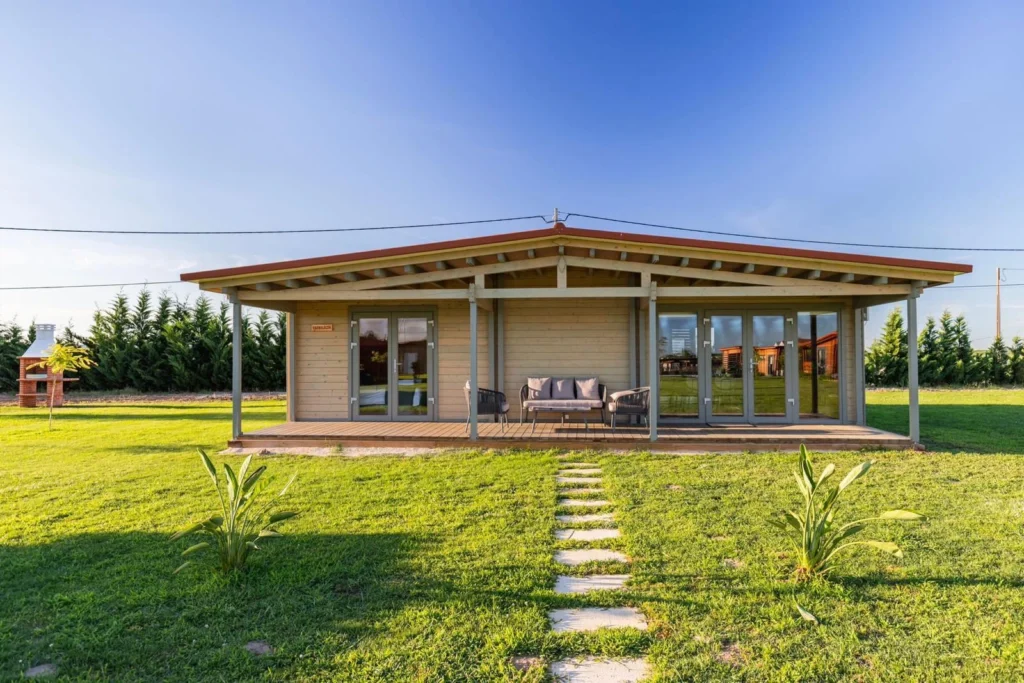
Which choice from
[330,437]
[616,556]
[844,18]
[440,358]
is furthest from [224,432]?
[844,18]

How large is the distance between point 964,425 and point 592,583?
912 centimetres

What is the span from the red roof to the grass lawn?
7.95 feet

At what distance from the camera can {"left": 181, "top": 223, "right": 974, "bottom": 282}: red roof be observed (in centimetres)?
592

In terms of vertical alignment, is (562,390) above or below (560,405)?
above

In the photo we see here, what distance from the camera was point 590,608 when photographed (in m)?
2.40

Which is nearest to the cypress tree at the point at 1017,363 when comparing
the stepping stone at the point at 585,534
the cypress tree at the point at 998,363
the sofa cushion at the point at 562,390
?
the cypress tree at the point at 998,363

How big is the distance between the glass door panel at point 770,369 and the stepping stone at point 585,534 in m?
5.42

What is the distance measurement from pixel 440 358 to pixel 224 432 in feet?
12.2

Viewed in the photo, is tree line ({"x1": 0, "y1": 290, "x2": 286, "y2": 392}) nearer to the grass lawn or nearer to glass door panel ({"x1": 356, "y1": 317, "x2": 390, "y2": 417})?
glass door panel ({"x1": 356, "y1": 317, "x2": 390, "y2": 417})

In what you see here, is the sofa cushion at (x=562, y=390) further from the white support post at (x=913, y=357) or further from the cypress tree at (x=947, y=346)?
the cypress tree at (x=947, y=346)

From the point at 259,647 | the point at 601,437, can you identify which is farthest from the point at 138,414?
the point at 259,647

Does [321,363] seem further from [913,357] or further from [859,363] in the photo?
[859,363]

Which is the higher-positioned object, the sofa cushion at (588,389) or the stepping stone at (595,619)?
the sofa cushion at (588,389)

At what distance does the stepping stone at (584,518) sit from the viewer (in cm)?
370
